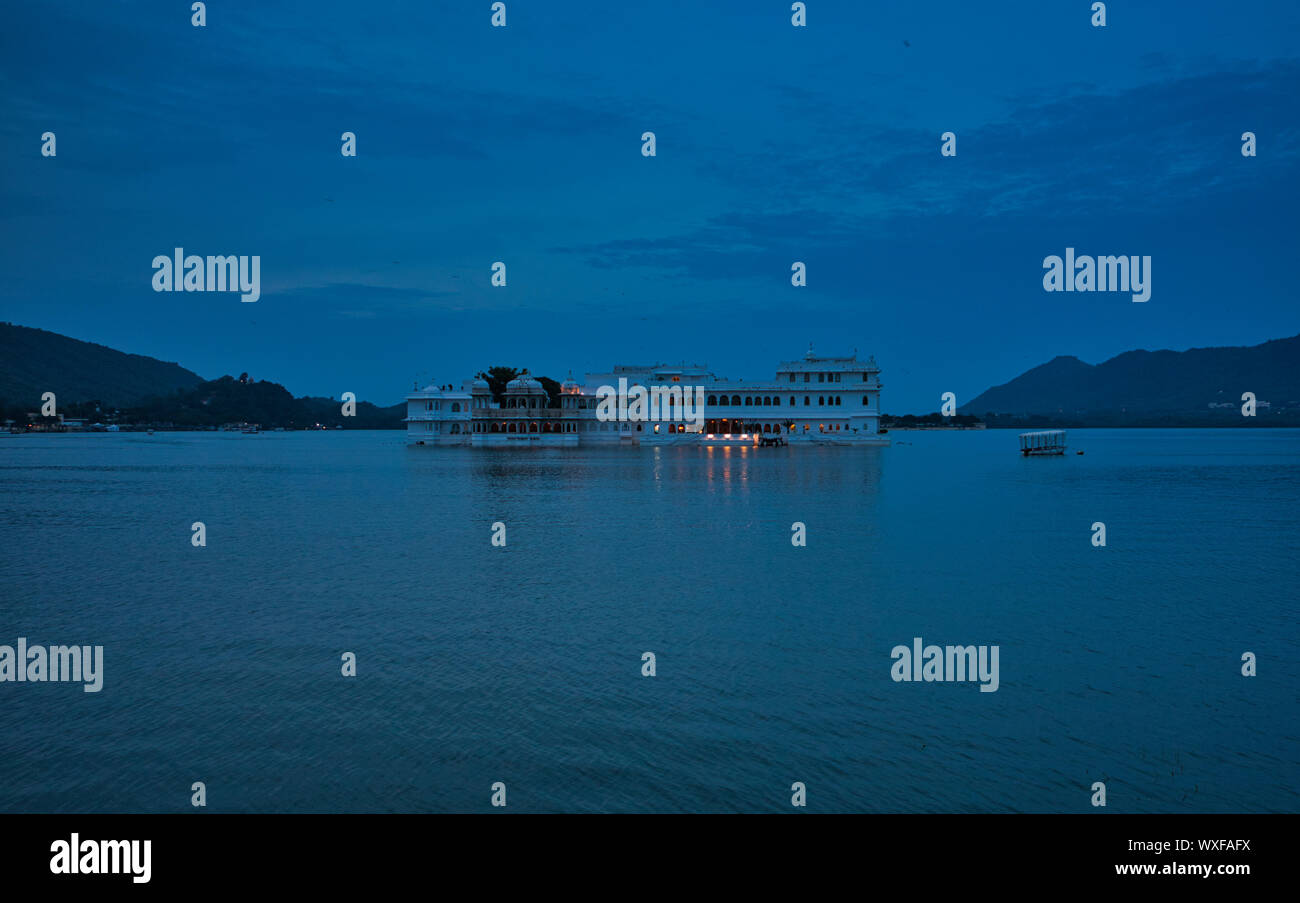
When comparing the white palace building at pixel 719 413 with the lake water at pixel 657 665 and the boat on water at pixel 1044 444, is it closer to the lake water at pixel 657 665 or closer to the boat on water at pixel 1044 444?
the boat on water at pixel 1044 444

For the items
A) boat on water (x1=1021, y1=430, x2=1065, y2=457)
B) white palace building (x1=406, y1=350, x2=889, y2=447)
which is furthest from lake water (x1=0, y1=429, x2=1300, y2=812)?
white palace building (x1=406, y1=350, x2=889, y2=447)

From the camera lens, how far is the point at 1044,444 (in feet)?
298

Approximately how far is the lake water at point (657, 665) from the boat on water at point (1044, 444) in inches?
2297

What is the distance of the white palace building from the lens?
11181 cm

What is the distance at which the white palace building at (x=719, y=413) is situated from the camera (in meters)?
112

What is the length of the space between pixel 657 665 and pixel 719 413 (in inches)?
4057

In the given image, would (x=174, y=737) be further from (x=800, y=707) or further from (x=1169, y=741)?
(x=1169, y=741)

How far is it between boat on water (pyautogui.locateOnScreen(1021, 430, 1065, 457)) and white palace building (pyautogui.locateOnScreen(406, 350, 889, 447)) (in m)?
24.3

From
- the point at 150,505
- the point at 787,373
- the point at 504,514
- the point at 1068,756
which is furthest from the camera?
the point at 787,373

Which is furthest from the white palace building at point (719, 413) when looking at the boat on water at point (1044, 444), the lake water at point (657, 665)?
the lake water at point (657, 665)

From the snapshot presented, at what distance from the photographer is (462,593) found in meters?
20.4
